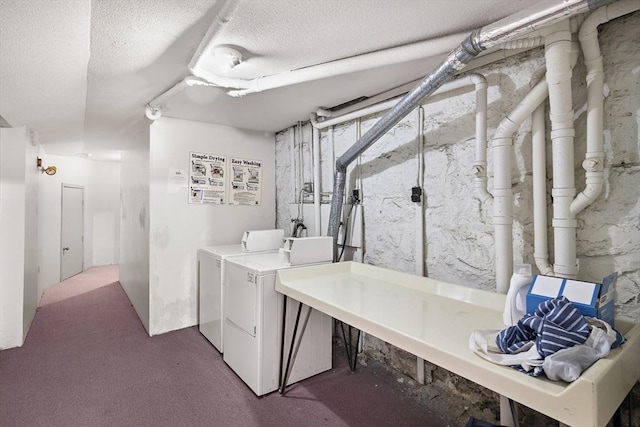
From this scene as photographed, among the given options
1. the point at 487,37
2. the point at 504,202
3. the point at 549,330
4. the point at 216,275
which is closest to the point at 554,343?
the point at 549,330

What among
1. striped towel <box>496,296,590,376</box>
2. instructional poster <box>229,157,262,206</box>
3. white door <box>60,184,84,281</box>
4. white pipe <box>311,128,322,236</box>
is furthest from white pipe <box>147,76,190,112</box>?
white door <box>60,184,84,281</box>

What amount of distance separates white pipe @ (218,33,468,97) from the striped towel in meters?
1.28

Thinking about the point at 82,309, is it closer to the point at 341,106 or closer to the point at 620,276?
the point at 341,106

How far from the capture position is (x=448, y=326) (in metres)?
1.29

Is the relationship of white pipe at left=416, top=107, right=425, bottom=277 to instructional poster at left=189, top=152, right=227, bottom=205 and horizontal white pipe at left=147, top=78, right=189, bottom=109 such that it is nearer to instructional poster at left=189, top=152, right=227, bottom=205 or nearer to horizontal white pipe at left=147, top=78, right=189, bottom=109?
horizontal white pipe at left=147, top=78, right=189, bottom=109

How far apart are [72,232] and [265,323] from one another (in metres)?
5.14

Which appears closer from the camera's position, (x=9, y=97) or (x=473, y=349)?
(x=473, y=349)

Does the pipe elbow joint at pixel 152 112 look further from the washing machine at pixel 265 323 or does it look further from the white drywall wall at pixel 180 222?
the washing machine at pixel 265 323

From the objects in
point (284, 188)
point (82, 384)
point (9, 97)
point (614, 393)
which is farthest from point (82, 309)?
point (614, 393)

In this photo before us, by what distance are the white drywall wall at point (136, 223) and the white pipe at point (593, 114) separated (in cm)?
330

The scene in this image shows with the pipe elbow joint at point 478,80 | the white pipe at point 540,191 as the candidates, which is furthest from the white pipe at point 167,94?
the white pipe at point 540,191

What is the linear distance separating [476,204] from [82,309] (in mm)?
4324

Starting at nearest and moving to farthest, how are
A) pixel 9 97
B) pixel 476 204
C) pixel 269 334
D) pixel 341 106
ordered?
pixel 476 204 → pixel 269 334 → pixel 9 97 → pixel 341 106

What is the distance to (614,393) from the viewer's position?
0.87m
